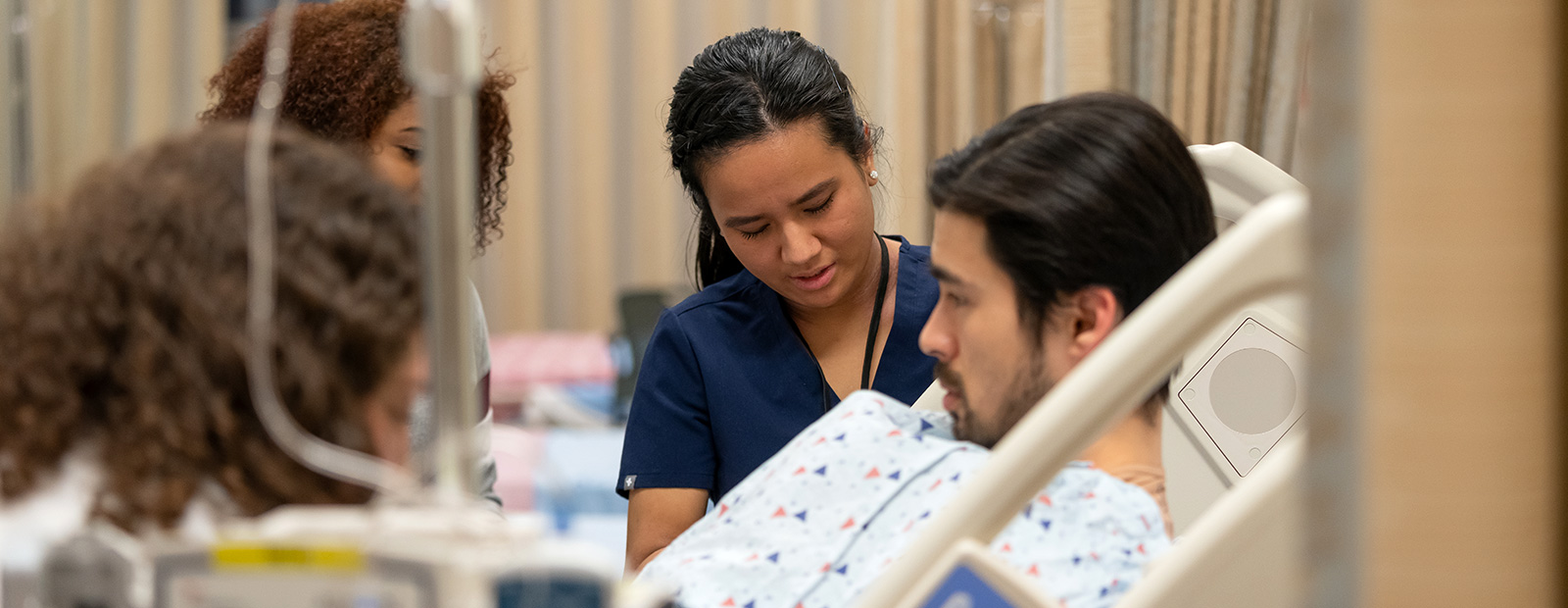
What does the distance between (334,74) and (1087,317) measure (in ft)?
3.10

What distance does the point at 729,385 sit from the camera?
164cm

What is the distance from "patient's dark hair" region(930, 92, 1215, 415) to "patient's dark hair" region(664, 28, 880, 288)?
37 cm

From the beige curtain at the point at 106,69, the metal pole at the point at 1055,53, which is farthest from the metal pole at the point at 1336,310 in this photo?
the beige curtain at the point at 106,69

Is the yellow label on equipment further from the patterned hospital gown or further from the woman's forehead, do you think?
the woman's forehead

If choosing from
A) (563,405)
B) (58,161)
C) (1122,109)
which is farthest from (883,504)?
(58,161)

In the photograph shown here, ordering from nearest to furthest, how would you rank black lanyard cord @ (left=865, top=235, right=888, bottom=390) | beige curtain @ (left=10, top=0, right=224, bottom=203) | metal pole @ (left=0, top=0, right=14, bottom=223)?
1. black lanyard cord @ (left=865, top=235, right=888, bottom=390)
2. metal pole @ (left=0, top=0, right=14, bottom=223)
3. beige curtain @ (left=10, top=0, right=224, bottom=203)

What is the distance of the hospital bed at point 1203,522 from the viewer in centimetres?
82

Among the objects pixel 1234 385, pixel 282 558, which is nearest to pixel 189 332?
pixel 282 558

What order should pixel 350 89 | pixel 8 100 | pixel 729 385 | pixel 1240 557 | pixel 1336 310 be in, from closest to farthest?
pixel 1336 310 → pixel 1240 557 → pixel 350 89 → pixel 729 385 → pixel 8 100

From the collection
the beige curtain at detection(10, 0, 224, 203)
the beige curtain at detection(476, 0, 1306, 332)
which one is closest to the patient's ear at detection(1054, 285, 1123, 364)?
the beige curtain at detection(476, 0, 1306, 332)

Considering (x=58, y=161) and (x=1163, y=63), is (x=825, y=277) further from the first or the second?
(x=58, y=161)

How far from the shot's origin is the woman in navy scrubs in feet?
5.08

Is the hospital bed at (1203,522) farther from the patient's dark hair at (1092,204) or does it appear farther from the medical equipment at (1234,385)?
the medical equipment at (1234,385)

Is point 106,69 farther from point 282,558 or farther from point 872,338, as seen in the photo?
point 282,558
